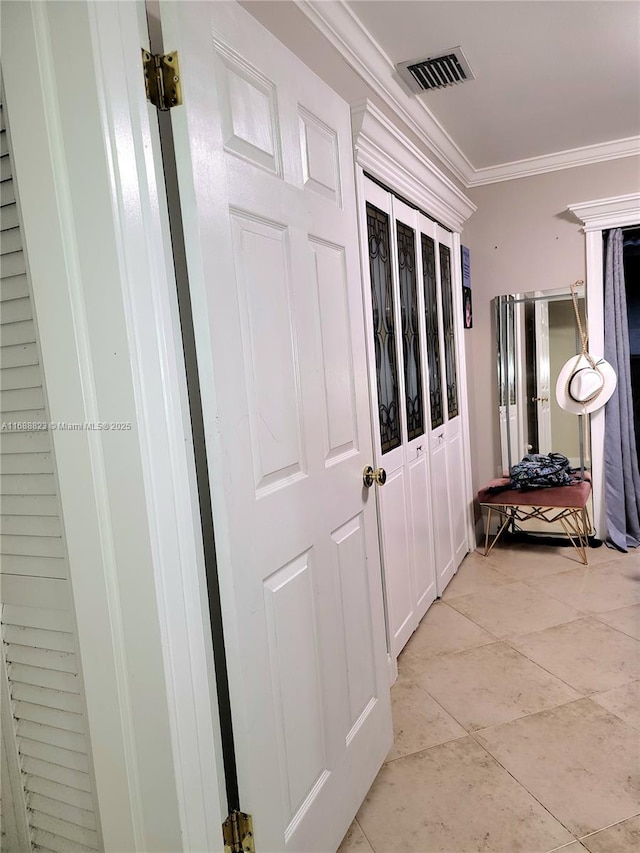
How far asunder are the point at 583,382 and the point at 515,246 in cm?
104

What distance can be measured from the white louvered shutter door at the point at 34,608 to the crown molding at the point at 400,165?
141cm

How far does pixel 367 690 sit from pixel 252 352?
3.70 ft

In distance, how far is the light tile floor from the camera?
1.59 metres

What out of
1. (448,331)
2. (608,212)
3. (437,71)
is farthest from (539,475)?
(437,71)

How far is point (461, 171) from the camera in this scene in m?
3.67

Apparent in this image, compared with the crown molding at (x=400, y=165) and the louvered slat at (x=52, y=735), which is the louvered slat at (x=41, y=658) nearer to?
the louvered slat at (x=52, y=735)

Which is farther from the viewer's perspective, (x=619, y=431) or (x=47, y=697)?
(x=619, y=431)

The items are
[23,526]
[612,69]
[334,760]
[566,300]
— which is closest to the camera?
[23,526]

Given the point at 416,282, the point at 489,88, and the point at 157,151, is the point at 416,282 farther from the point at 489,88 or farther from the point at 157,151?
the point at 157,151

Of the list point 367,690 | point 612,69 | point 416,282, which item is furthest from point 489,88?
point 367,690

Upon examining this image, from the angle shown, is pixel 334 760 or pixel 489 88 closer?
pixel 334 760

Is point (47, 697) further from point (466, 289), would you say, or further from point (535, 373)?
point (535, 373)

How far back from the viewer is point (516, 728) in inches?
78.9

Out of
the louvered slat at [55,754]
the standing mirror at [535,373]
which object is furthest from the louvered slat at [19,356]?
the standing mirror at [535,373]
